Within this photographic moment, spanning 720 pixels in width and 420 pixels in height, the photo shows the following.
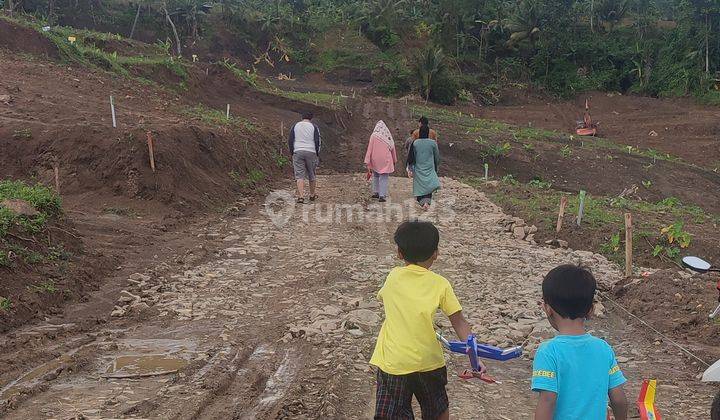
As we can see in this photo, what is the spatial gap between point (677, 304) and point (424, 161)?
4677 mm

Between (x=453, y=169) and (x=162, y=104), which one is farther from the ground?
(x=162, y=104)

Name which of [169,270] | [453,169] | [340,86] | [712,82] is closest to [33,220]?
[169,270]

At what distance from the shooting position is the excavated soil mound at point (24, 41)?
1878 cm

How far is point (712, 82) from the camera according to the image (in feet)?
129

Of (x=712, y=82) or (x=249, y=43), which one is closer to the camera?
(x=712, y=82)

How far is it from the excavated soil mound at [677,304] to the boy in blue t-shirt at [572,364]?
367cm

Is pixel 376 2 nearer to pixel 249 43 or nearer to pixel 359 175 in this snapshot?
pixel 249 43

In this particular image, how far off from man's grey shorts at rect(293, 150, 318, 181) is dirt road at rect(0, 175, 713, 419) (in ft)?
8.09

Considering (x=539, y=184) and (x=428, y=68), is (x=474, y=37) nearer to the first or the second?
(x=428, y=68)

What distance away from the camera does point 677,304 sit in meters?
6.67

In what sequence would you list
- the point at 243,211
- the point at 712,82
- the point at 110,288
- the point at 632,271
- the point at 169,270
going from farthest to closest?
the point at 712,82 < the point at 243,211 < the point at 632,271 < the point at 169,270 < the point at 110,288

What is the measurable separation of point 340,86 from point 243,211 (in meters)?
33.2

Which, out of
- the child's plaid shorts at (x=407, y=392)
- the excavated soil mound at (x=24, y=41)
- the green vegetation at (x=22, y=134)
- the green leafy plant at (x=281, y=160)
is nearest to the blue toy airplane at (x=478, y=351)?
the child's plaid shorts at (x=407, y=392)

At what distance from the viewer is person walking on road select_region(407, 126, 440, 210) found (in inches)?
406
